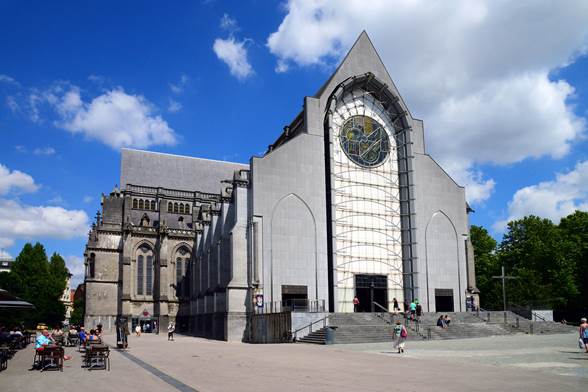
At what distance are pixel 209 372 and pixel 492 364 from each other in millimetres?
9295

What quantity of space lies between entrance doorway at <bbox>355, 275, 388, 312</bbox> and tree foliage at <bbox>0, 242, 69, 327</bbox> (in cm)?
4810

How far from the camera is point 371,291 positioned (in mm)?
45469

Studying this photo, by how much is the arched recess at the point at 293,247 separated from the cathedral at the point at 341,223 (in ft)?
0.26

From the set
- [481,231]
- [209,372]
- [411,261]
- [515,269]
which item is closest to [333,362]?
[209,372]

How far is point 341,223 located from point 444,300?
11134 millimetres

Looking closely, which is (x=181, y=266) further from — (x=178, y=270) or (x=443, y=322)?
(x=443, y=322)

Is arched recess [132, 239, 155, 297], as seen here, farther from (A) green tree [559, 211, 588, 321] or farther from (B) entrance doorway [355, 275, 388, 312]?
(A) green tree [559, 211, 588, 321]

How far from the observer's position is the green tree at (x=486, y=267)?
6231cm

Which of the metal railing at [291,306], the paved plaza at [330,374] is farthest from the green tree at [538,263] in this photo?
the paved plaza at [330,374]

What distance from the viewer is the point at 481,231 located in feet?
228

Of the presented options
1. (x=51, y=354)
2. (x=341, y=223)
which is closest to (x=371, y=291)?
(x=341, y=223)

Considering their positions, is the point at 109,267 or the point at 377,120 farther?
the point at 109,267

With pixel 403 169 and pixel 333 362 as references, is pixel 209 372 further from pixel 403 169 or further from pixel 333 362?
pixel 403 169

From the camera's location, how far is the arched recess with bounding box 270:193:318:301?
41.0 metres
